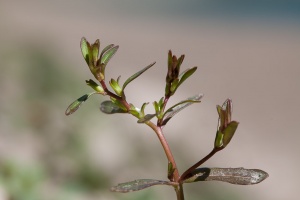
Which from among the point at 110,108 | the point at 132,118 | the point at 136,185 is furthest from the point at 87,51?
the point at 132,118

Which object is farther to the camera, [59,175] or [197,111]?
[197,111]

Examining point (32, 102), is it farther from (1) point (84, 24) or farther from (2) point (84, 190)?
(1) point (84, 24)

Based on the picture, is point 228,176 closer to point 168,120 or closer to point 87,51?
point 168,120

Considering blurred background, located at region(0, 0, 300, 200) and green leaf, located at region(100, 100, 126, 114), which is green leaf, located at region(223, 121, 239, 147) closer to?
green leaf, located at region(100, 100, 126, 114)

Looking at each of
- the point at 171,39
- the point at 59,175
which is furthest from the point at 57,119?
the point at 171,39

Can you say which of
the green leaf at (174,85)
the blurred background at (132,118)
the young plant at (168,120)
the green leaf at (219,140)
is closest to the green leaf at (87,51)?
the young plant at (168,120)

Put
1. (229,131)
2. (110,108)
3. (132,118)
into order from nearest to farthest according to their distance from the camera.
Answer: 1. (229,131)
2. (110,108)
3. (132,118)
